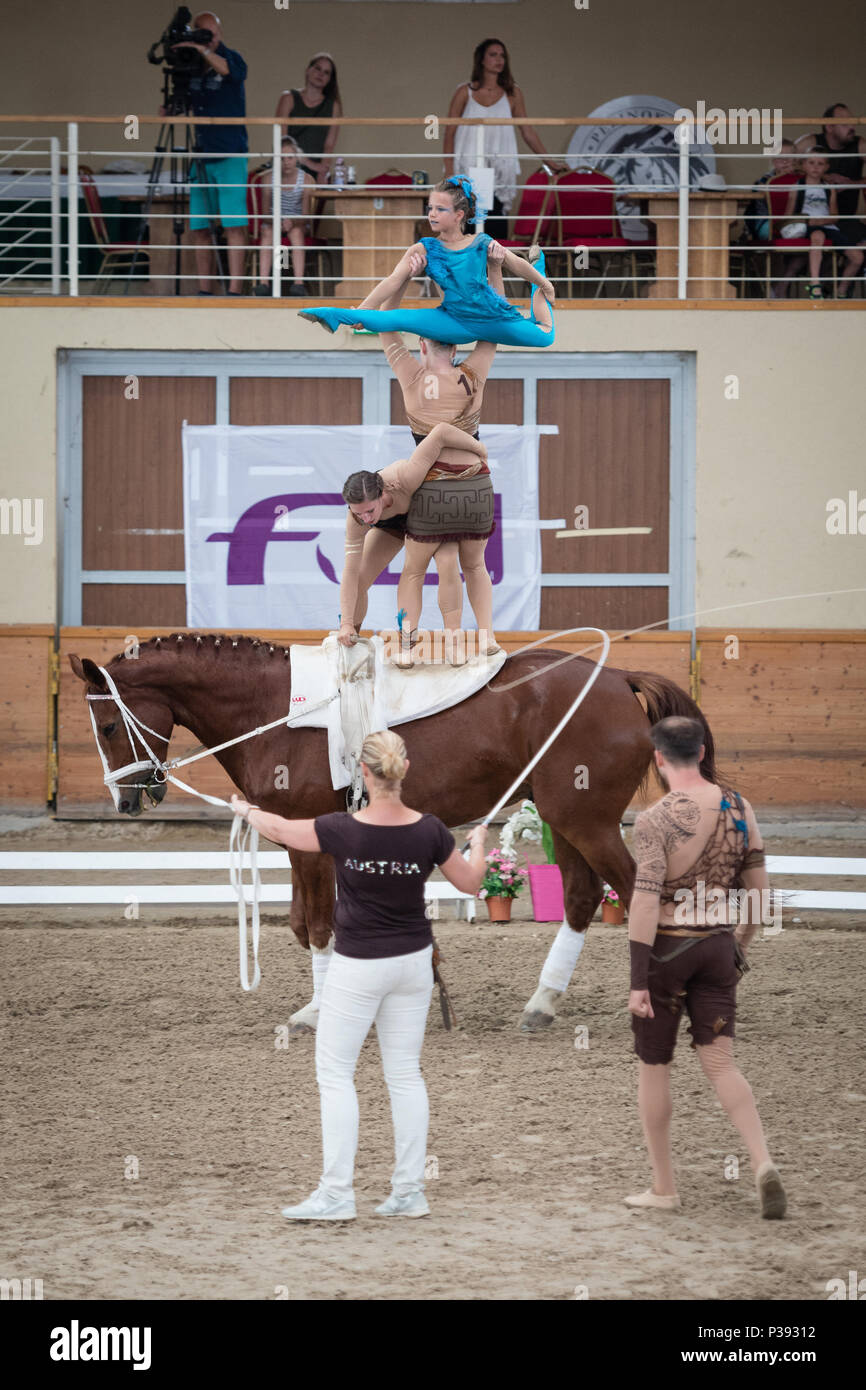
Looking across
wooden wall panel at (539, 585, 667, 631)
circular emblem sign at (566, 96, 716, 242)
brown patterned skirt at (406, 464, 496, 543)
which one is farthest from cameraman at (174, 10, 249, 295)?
brown patterned skirt at (406, 464, 496, 543)

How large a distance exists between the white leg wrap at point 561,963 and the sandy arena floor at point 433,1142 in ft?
0.81

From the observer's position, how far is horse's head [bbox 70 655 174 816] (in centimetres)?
747

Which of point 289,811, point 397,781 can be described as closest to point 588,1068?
point 289,811

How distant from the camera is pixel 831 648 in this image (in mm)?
13430

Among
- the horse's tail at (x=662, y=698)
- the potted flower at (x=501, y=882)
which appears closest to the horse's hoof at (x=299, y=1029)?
the horse's tail at (x=662, y=698)

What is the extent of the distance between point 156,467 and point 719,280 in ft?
18.3

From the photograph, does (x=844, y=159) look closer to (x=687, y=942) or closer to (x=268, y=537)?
(x=268, y=537)

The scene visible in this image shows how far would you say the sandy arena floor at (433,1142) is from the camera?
4371 mm

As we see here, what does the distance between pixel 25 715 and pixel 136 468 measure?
253 cm

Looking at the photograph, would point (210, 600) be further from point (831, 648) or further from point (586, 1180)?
point (586, 1180)

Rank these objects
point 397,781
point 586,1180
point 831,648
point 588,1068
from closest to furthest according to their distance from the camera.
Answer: point 397,781 < point 586,1180 < point 588,1068 < point 831,648

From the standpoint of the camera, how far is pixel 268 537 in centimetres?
1355

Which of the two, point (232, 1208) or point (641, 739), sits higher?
point (641, 739)

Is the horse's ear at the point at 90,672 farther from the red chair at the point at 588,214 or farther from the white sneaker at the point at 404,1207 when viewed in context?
the red chair at the point at 588,214
